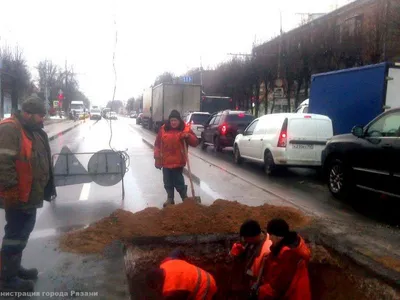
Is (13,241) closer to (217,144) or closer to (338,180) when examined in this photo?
(338,180)

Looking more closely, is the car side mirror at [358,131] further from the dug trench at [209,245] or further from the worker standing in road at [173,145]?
the worker standing in road at [173,145]

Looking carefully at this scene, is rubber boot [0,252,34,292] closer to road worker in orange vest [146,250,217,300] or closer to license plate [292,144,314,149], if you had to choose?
road worker in orange vest [146,250,217,300]

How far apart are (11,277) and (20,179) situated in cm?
96

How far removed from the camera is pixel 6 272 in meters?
4.56

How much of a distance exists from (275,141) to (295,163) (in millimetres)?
760

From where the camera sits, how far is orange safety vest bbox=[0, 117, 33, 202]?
434 centimetres

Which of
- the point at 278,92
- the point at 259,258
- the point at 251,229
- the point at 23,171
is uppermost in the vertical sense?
the point at 278,92

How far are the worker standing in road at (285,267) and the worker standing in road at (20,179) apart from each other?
7.29 ft

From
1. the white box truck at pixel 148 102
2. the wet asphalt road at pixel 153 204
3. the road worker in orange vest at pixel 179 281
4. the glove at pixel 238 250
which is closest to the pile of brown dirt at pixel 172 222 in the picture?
the wet asphalt road at pixel 153 204

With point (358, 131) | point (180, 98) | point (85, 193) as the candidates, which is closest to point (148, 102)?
point (180, 98)

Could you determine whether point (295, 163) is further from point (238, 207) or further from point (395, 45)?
point (395, 45)

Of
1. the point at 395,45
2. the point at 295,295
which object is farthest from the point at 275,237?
the point at 395,45

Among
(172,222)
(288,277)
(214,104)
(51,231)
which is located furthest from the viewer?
(214,104)

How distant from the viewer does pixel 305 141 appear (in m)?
12.1
